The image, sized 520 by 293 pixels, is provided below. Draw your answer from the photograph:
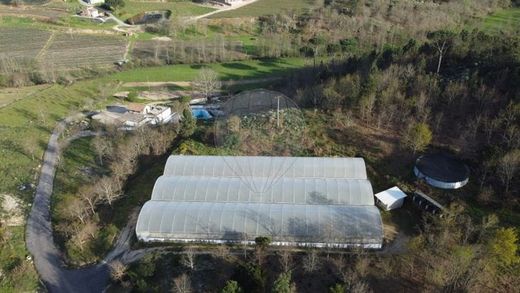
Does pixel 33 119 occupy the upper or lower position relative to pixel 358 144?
lower

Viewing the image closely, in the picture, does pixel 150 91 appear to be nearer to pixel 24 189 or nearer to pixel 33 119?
pixel 33 119

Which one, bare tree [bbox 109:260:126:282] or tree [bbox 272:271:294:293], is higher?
tree [bbox 272:271:294:293]

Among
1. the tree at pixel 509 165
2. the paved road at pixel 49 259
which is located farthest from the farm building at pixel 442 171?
the paved road at pixel 49 259

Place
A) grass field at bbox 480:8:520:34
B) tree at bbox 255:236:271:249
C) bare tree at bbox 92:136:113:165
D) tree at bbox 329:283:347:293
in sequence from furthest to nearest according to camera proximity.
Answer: grass field at bbox 480:8:520:34 < bare tree at bbox 92:136:113:165 < tree at bbox 255:236:271:249 < tree at bbox 329:283:347:293

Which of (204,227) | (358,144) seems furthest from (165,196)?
(358,144)

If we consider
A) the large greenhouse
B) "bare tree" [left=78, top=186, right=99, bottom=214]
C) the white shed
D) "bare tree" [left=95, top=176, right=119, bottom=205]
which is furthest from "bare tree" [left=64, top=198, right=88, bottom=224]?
the white shed

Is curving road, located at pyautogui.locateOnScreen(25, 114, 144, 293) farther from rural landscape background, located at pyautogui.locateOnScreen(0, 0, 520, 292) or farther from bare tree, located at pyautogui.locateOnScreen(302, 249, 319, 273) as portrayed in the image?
bare tree, located at pyautogui.locateOnScreen(302, 249, 319, 273)

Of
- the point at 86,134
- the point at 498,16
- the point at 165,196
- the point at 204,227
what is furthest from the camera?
the point at 498,16
